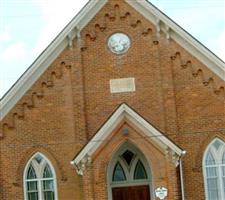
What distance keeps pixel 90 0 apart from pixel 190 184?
7.04 meters

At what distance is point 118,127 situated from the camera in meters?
21.4

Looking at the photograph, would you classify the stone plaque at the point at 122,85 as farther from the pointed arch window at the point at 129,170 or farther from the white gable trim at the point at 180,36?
the pointed arch window at the point at 129,170

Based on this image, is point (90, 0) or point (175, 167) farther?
point (90, 0)

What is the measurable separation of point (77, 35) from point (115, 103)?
2693mm

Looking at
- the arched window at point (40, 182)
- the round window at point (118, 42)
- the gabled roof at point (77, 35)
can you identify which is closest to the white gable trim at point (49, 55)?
the gabled roof at point (77, 35)

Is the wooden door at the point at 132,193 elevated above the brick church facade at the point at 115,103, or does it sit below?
below

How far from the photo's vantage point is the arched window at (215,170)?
Answer: 22.1m

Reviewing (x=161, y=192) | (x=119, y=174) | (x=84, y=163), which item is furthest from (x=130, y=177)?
(x=84, y=163)

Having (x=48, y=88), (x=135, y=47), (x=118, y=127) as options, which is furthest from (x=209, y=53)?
(x=48, y=88)

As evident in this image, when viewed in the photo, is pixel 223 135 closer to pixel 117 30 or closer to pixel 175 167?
pixel 175 167

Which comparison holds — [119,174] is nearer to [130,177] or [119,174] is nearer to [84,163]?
[130,177]

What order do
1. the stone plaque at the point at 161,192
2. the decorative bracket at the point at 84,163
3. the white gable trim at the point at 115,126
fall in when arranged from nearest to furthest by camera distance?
1. the white gable trim at the point at 115,126
2. the stone plaque at the point at 161,192
3. the decorative bracket at the point at 84,163

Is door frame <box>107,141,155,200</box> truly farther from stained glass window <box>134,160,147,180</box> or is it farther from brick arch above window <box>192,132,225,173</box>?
brick arch above window <box>192,132,225,173</box>

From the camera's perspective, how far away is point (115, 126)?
70.3 feet
